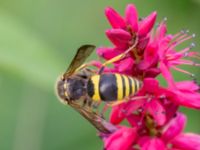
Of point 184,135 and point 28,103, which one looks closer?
point 184,135

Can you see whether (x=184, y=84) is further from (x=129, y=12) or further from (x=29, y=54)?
(x=29, y=54)

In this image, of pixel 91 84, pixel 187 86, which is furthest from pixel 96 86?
pixel 187 86

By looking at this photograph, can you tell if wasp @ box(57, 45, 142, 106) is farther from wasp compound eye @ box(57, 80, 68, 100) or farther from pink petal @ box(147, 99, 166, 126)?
pink petal @ box(147, 99, 166, 126)

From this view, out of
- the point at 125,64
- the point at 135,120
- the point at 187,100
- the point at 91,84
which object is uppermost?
the point at 125,64

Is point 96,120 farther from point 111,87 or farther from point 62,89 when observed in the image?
point 62,89

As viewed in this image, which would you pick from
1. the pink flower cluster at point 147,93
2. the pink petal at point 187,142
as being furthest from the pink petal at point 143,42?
the pink petal at point 187,142

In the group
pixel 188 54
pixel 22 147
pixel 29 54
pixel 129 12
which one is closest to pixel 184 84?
pixel 188 54
